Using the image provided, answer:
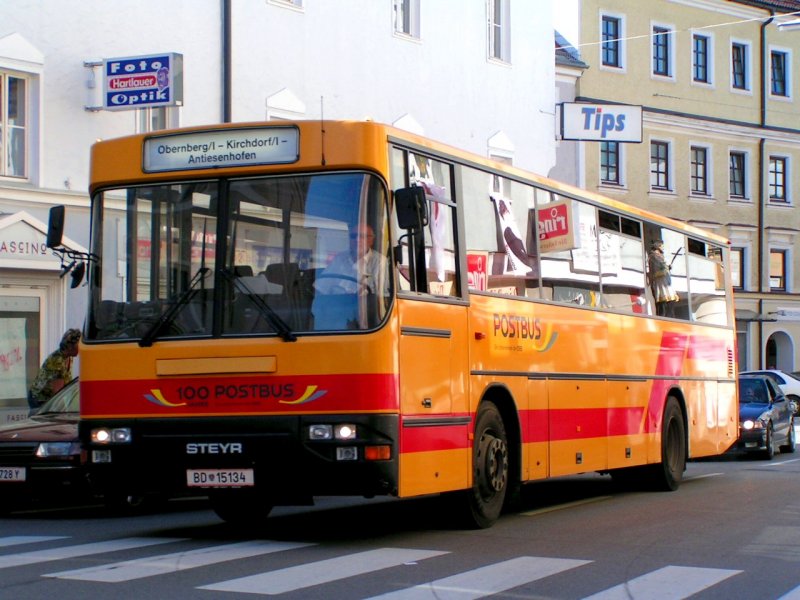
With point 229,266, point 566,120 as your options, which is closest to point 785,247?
point 566,120

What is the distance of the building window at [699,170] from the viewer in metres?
48.3

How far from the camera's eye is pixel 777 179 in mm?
51625

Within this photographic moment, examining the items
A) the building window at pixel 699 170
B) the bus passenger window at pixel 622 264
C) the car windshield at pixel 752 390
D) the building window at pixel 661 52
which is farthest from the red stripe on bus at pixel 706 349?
the building window at pixel 699 170

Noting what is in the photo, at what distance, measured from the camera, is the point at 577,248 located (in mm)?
14742

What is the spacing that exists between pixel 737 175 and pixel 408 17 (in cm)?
2432

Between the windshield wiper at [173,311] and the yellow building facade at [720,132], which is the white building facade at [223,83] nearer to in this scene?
the windshield wiper at [173,311]

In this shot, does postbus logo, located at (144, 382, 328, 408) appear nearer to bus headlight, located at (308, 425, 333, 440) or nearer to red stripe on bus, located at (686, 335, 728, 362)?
bus headlight, located at (308, 425, 333, 440)

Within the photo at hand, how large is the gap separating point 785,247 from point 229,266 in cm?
4367

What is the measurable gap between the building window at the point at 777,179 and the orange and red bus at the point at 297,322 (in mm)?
40912

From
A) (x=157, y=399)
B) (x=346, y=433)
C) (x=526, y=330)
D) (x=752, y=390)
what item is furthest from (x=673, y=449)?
(x=752, y=390)

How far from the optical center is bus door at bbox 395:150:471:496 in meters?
10.5

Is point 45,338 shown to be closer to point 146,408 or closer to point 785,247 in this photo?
point 146,408

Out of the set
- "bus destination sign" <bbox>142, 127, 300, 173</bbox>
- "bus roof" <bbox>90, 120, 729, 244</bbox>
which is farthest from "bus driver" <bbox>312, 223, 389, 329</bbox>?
"bus destination sign" <bbox>142, 127, 300, 173</bbox>

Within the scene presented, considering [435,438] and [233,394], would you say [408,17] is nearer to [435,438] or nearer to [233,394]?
[435,438]
